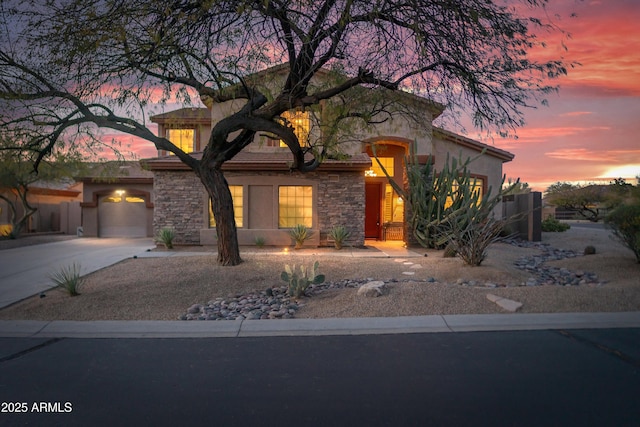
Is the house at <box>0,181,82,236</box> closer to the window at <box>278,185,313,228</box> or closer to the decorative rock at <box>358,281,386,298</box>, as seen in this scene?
the window at <box>278,185,313,228</box>

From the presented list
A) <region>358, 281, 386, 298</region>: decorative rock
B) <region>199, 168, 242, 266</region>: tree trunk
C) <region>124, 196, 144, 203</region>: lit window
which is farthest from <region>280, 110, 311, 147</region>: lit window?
<region>124, 196, 144, 203</region>: lit window

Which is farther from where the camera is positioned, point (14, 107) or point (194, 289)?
point (14, 107)

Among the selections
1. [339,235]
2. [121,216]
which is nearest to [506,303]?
[339,235]

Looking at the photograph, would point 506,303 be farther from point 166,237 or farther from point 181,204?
point 181,204

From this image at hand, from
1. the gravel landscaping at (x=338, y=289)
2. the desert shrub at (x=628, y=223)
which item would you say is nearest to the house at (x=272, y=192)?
the gravel landscaping at (x=338, y=289)

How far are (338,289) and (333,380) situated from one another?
4.67m

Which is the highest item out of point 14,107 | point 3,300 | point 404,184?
point 14,107

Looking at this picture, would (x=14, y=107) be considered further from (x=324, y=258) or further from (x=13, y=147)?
(x=324, y=258)

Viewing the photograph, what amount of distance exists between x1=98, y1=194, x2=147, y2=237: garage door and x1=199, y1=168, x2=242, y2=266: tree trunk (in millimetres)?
14726

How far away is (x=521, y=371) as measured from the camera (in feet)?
A: 16.1

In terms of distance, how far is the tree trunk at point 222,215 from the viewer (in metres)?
11.6

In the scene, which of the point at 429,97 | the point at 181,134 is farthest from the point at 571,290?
the point at 181,134

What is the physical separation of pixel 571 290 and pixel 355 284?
166 inches

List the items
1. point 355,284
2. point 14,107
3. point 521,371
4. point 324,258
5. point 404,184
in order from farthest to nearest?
point 404,184 → point 324,258 → point 14,107 → point 355,284 → point 521,371
